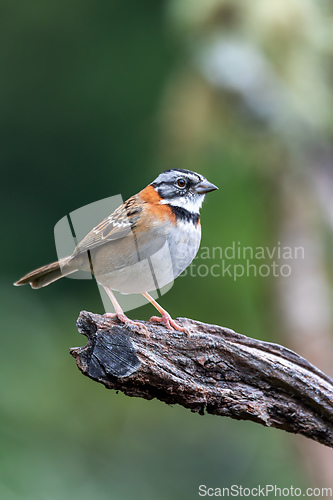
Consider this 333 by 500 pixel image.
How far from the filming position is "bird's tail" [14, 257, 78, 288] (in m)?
4.41

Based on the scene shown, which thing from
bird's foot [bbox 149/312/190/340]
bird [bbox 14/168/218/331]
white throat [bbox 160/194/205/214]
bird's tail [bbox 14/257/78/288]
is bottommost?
bird's foot [bbox 149/312/190/340]

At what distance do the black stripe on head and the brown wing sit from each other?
25 centimetres

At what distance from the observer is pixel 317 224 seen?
28.1 ft

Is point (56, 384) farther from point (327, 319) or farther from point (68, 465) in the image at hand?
point (327, 319)

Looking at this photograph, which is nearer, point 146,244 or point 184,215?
point 146,244

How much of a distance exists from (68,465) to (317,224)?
4.65 m

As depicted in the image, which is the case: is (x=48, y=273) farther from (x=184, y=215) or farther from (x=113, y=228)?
(x=184, y=215)

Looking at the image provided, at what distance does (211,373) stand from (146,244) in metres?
0.98

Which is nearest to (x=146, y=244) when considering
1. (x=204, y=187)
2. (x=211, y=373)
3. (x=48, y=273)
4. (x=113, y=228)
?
(x=113, y=228)

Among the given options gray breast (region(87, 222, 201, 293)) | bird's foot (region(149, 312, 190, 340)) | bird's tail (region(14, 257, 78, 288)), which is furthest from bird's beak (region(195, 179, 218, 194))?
bird's tail (region(14, 257, 78, 288))

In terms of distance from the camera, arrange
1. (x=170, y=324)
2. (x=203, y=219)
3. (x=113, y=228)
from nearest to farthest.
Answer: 1. (x=170, y=324)
2. (x=113, y=228)
3. (x=203, y=219)

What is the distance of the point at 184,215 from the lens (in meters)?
4.39

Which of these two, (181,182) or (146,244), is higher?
(181,182)

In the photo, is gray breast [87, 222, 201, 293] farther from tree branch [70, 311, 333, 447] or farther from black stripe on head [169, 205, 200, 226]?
tree branch [70, 311, 333, 447]
